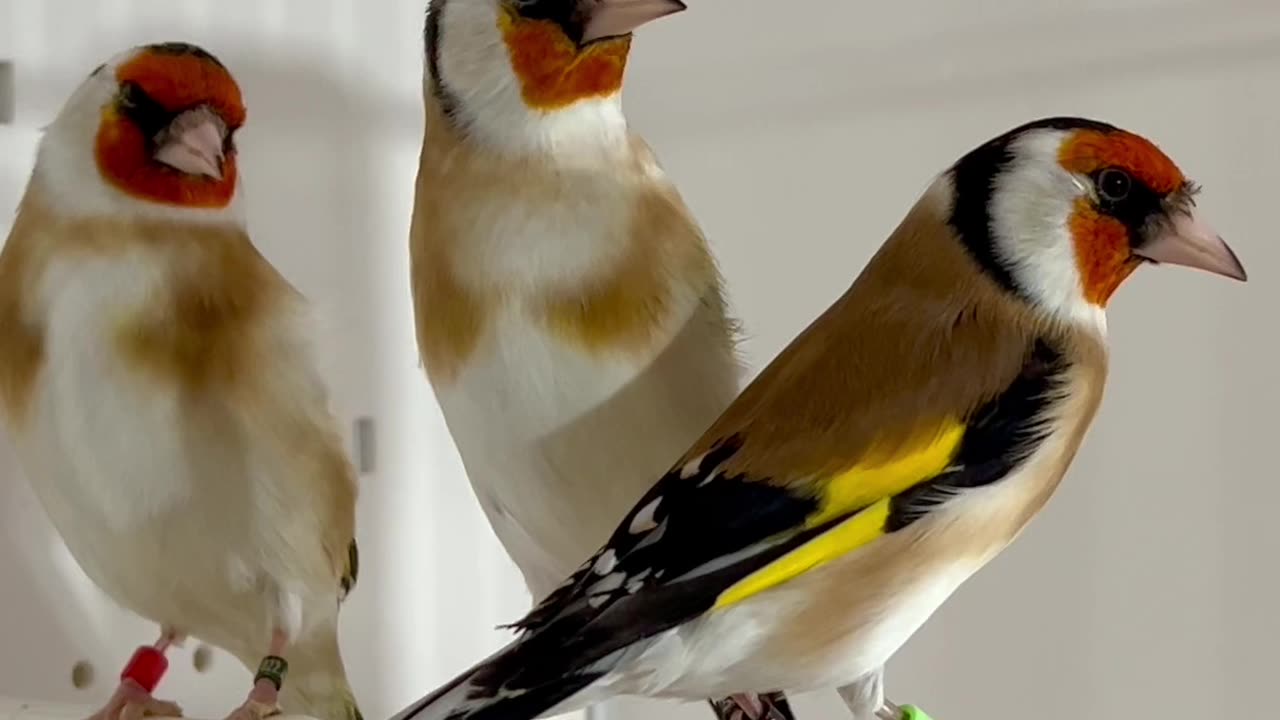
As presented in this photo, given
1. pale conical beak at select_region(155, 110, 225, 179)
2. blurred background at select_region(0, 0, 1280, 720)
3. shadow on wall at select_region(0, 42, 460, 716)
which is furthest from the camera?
blurred background at select_region(0, 0, 1280, 720)

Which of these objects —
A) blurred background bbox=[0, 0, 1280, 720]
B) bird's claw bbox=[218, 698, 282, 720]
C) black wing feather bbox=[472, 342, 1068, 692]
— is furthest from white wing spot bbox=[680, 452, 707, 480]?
blurred background bbox=[0, 0, 1280, 720]

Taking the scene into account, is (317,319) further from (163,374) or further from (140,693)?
(140,693)

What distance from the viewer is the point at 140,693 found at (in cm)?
86

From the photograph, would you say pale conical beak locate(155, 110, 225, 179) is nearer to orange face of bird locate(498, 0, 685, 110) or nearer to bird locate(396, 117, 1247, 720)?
orange face of bird locate(498, 0, 685, 110)

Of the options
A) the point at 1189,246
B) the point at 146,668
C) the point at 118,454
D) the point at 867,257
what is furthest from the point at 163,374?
the point at 867,257

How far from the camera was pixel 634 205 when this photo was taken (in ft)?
2.57

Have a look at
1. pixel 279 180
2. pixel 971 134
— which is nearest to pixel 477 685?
pixel 279 180

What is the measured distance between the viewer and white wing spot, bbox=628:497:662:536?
2.22 ft

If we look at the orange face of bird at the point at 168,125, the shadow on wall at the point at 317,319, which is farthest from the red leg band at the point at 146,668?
the orange face of bird at the point at 168,125

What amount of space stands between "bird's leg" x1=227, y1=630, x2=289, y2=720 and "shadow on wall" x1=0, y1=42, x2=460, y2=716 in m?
0.15

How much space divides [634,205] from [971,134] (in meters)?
0.54

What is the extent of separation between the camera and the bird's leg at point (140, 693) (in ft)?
2.79

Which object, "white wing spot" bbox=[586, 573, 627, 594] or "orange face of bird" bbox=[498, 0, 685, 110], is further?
"orange face of bird" bbox=[498, 0, 685, 110]

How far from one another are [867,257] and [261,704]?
66cm
